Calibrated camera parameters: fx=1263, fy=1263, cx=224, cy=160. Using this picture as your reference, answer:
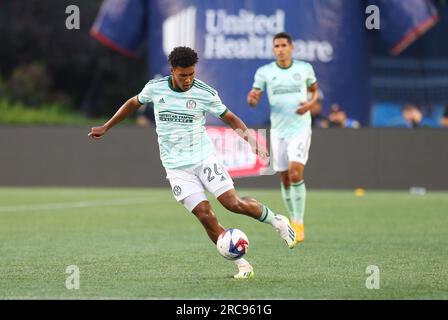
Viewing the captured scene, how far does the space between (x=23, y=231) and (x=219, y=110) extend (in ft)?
17.8

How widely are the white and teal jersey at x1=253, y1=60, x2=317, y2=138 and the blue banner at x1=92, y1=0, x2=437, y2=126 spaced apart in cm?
958

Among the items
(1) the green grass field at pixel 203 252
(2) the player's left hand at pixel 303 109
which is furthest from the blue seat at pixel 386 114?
(2) the player's left hand at pixel 303 109

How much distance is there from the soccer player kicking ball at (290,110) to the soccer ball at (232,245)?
172 inches

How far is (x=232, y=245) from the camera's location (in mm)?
10820

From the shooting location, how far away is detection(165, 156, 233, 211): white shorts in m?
11.2

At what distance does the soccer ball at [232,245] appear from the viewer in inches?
426

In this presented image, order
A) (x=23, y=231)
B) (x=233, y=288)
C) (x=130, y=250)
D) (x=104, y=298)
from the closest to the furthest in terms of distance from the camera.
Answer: (x=104, y=298) → (x=233, y=288) → (x=130, y=250) → (x=23, y=231)

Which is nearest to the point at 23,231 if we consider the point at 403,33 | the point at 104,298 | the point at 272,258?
the point at 272,258

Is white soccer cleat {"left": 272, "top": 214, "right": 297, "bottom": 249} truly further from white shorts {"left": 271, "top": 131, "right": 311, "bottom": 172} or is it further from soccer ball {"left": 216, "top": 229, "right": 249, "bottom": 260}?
white shorts {"left": 271, "top": 131, "right": 311, "bottom": 172}

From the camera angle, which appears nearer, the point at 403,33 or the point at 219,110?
the point at 219,110

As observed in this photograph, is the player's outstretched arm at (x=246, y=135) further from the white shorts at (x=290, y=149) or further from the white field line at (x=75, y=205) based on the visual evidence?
the white field line at (x=75, y=205)

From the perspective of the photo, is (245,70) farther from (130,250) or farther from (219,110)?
(219,110)

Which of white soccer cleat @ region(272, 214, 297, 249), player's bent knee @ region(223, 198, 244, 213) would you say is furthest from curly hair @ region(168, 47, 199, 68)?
white soccer cleat @ region(272, 214, 297, 249)

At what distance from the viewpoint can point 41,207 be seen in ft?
66.7
